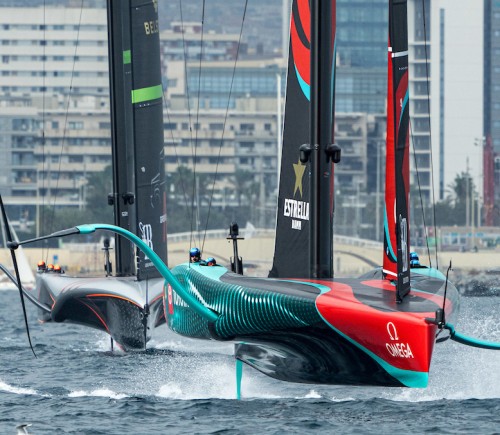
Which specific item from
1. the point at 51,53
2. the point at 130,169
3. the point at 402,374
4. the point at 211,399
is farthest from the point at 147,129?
the point at 51,53

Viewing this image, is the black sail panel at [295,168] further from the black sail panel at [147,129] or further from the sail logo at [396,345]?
the black sail panel at [147,129]

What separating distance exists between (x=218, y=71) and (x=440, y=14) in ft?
56.3

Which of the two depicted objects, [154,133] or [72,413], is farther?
[154,133]

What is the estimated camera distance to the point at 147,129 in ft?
62.9

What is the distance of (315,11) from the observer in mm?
12383

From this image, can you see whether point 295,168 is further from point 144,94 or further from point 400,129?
point 144,94

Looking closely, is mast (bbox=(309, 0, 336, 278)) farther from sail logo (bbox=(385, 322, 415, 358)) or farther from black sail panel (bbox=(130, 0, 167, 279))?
black sail panel (bbox=(130, 0, 167, 279))

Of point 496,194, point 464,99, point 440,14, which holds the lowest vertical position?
point 496,194

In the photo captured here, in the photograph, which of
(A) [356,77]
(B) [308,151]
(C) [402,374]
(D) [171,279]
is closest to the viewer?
(C) [402,374]

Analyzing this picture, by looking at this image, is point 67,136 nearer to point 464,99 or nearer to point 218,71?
point 218,71

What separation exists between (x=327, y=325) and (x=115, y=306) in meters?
6.88

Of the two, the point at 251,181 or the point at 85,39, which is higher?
the point at 85,39

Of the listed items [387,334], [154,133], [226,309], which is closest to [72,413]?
[226,309]

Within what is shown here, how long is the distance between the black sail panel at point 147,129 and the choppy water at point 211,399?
1.77m
